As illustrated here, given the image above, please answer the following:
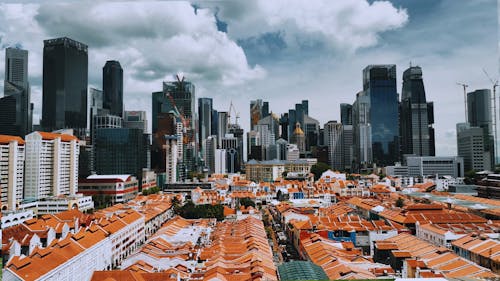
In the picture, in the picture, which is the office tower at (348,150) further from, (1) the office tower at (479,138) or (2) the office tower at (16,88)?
(2) the office tower at (16,88)

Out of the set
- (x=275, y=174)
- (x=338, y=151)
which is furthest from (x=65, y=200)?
(x=338, y=151)

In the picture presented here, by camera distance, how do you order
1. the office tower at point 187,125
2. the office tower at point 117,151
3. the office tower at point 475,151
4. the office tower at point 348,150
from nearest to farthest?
the office tower at point 475,151
the office tower at point 117,151
the office tower at point 348,150
the office tower at point 187,125

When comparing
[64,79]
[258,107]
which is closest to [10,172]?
[64,79]

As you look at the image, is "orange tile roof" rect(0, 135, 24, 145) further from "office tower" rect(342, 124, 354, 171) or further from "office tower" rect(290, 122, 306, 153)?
"office tower" rect(342, 124, 354, 171)

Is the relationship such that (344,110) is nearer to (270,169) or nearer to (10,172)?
(10,172)

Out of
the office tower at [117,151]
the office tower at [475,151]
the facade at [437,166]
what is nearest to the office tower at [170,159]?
the office tower at [117,151]

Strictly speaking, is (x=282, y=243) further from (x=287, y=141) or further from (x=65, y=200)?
(x=287, y=141)

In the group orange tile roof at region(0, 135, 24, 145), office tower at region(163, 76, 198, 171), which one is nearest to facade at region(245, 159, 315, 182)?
office tower at region(163, 76, 198, 171)
